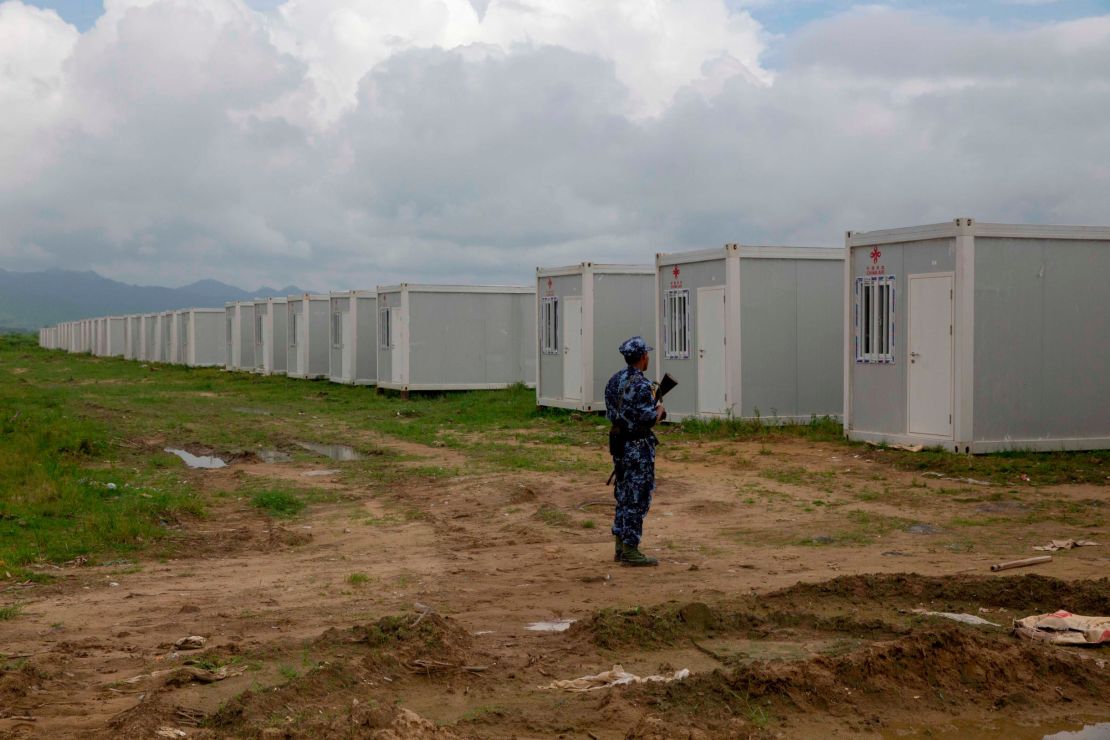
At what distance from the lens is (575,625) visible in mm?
6480

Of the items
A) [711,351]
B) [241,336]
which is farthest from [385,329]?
[241,336]

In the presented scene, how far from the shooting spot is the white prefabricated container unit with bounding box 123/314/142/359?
2319 inches

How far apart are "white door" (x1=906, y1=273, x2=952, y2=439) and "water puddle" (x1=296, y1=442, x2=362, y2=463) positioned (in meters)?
7.62

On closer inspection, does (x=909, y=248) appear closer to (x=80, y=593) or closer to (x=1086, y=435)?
(x=1086, y=435)

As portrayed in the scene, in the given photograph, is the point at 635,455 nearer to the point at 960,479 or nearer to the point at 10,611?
the point at 10,611

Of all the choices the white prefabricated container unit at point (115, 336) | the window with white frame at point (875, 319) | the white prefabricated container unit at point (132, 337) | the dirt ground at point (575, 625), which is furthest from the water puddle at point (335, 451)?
the white prefabricated container unit at point (115, 336)

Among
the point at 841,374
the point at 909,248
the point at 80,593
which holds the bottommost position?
the point at 80,593

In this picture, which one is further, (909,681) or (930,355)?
(930,355)

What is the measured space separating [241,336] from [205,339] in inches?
221

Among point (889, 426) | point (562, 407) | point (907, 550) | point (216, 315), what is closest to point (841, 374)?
point (889, 426)

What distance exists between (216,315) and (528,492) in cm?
3907

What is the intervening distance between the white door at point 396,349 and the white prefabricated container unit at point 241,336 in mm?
15636

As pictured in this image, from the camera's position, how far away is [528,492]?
12078mm

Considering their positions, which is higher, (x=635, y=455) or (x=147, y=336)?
(x=147, y=336)
